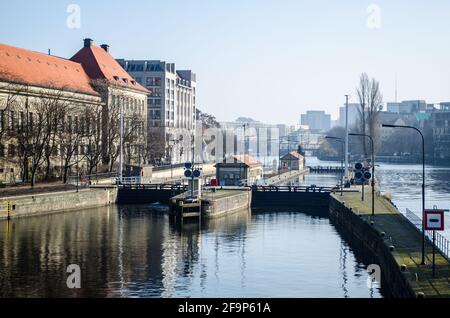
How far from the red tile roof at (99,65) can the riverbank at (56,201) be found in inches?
1612

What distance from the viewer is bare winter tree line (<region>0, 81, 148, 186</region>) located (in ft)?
313

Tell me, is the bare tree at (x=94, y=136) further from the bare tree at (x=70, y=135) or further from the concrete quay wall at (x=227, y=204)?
the concrete quay wall at (x=227, y=204)

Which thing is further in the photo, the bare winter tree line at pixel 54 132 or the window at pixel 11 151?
the window at pixel 11 151

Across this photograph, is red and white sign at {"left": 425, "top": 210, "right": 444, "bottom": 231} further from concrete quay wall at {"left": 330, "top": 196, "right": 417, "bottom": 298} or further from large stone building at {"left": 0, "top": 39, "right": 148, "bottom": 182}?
large stone building at {"left": 0, "top": 39, "right": 148, "bottom": 182}

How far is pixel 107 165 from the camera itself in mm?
122062

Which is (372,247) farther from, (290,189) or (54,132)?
(54,132)

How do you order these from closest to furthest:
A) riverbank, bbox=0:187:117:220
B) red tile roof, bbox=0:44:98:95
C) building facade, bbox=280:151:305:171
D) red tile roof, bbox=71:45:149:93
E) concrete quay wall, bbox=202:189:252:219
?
riverbank, bbox=0:187:117:220, concrete quay wall, bbox=202:189:252:219, red tile roof, bbox=0:44:98:95, red tile roof, bbox=71:45:149:93, building facade, bbox=280:151:305:171

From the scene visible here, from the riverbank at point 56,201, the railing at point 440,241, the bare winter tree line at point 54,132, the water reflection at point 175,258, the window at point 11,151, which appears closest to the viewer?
the water reflection at point 175,258

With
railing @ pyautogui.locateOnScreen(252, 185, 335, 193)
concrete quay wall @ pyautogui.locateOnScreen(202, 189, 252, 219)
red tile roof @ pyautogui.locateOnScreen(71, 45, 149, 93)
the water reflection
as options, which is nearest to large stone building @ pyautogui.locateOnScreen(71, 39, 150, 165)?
red tile roof @ pyautogui.locateOnScreen(71, 45, 149, 93)

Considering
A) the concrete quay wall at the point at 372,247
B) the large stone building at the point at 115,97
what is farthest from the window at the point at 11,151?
the concrete quay wall at the point at 372,247

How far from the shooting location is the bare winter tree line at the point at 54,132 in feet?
313

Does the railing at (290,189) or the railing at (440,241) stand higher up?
the railing at (290,189)

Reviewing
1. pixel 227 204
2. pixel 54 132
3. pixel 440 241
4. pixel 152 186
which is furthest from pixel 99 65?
pixel 440 241
